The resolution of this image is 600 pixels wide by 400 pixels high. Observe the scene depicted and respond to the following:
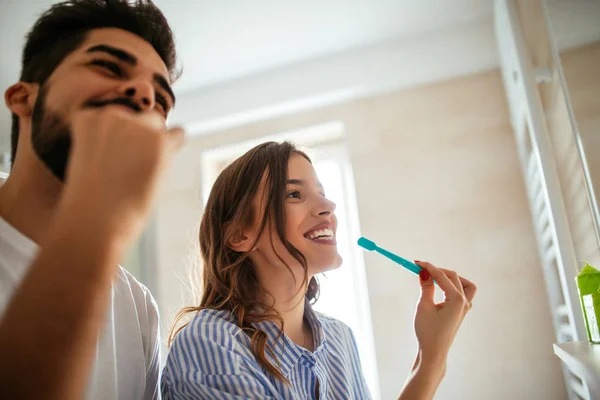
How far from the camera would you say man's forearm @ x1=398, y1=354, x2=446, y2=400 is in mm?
733

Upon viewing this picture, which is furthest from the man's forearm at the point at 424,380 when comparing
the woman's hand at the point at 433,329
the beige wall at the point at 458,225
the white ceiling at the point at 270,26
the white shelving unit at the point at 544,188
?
the white ceiling at the point at 270,26

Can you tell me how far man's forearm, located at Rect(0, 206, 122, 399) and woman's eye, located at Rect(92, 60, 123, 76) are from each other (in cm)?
31

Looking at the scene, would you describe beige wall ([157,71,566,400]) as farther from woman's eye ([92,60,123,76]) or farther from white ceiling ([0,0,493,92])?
woman's eye ([92,60,123,76])

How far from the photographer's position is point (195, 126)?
2096mm

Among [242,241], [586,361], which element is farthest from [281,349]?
[586,361]

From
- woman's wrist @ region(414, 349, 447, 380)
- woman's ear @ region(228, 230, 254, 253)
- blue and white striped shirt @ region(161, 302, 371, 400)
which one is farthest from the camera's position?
woman's ear @ region(228, 230, 254, 253)

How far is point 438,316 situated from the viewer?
775mm

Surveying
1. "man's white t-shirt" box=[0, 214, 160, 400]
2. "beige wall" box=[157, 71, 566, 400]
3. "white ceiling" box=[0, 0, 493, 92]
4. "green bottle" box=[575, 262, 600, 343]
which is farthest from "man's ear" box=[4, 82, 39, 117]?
"beige wall" box=[157, 71, 566, 400]

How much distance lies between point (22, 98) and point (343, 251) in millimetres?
1546

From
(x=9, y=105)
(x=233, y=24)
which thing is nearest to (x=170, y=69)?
(x=9, y=105)

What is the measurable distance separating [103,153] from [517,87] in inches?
56.6

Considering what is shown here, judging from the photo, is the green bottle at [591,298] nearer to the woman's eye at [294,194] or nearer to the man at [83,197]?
the woman's eye at [294,194]

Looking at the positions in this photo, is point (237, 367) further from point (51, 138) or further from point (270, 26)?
point (270, 26)

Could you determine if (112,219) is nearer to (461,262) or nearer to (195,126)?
(461,262)
